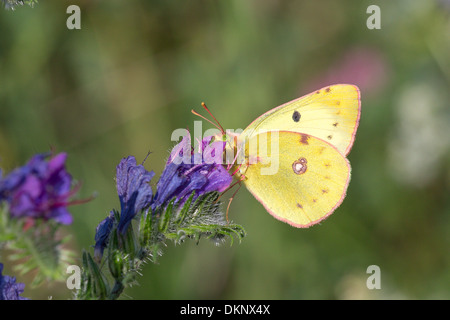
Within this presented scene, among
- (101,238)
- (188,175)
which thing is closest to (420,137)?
(188,175)

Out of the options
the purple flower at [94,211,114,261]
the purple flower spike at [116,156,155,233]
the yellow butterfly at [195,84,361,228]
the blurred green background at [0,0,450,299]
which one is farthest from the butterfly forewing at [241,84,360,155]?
the blurred green background at [0,0,450,299]

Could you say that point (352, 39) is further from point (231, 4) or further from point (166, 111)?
point (166, 111)

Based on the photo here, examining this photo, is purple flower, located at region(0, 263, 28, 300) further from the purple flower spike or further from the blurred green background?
the blurred green background

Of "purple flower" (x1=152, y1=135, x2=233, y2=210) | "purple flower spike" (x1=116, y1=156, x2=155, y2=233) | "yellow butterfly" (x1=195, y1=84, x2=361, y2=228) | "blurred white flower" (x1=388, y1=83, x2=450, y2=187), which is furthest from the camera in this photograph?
"blurred white flower" (x1=388, y1=83, x2=450, y2=187)

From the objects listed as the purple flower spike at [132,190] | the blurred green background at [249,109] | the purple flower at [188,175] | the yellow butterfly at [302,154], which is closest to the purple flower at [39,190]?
the purple flower spike at [132,190]

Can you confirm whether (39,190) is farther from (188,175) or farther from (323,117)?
(323,117)

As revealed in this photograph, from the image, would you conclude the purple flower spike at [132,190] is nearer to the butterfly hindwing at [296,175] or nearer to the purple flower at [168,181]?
the purple flower at [168,181]
